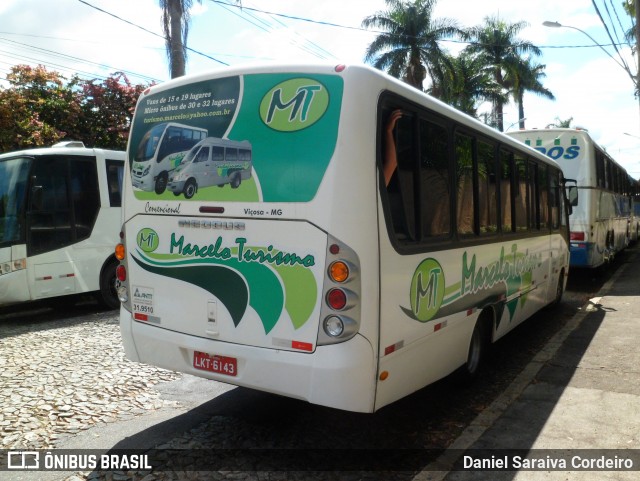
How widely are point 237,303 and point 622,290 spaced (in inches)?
430

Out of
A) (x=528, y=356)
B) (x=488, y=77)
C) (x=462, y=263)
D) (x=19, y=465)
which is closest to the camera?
(x=19, y=465)

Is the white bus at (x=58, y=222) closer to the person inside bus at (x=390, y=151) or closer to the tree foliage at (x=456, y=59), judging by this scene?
the person inside bus at (x=390, y=151)

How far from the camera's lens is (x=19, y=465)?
3824 mm

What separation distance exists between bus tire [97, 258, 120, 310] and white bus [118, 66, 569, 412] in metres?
5.12

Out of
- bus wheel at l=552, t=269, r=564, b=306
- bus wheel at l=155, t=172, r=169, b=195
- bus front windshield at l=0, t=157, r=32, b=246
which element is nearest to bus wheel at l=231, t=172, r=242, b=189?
bus wheel at l=155, t=172, r=169, b=195

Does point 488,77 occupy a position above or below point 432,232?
above

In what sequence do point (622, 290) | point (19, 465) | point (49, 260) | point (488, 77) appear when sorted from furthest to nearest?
point (488, 77) < point (622, 290) < point (49, 260) < point (19, 465)

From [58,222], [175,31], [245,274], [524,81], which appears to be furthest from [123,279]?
[524,81]

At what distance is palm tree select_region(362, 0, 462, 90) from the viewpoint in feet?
94.3

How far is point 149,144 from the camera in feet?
14.6

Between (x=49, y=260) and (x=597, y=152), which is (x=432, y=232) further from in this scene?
(x=597, y=152)

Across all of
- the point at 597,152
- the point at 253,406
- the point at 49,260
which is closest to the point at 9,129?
the point at 49,260

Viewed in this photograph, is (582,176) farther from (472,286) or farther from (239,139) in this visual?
(239,139)

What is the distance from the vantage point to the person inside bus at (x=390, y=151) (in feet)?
12.4
